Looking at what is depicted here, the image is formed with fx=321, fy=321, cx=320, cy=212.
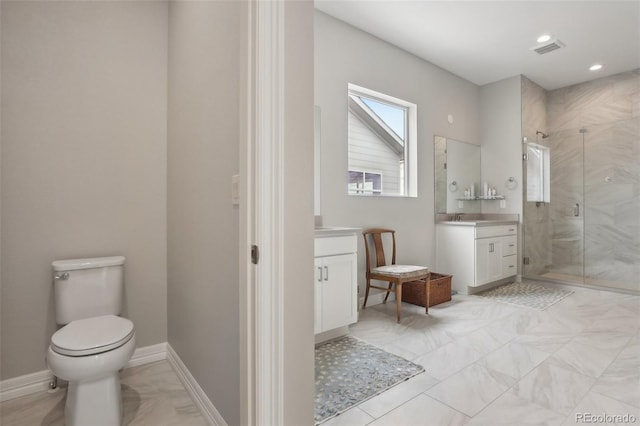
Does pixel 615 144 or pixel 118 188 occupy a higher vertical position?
pixel 615 144

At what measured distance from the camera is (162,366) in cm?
209

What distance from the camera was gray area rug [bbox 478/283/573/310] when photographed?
3.46 m

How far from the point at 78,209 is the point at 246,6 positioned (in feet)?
5.46

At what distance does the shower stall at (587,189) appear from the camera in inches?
162

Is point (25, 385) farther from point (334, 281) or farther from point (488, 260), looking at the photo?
point (488, 260)

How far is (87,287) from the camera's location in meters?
1.84

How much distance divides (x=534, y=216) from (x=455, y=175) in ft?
4.52

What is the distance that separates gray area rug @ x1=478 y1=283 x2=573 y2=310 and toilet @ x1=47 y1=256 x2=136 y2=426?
362 centimetres

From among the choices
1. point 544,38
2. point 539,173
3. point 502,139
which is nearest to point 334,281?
point 544,38

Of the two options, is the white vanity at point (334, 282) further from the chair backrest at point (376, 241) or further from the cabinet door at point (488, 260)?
the cabinet door at point (488, 260)

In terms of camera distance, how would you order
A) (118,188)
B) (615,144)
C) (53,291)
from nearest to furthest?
(53,291), (118,188), (615,144)

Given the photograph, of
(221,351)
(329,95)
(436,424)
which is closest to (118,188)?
(221,351)

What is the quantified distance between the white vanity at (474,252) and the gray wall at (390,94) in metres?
0.17

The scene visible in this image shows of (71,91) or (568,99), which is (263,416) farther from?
(568,99)
